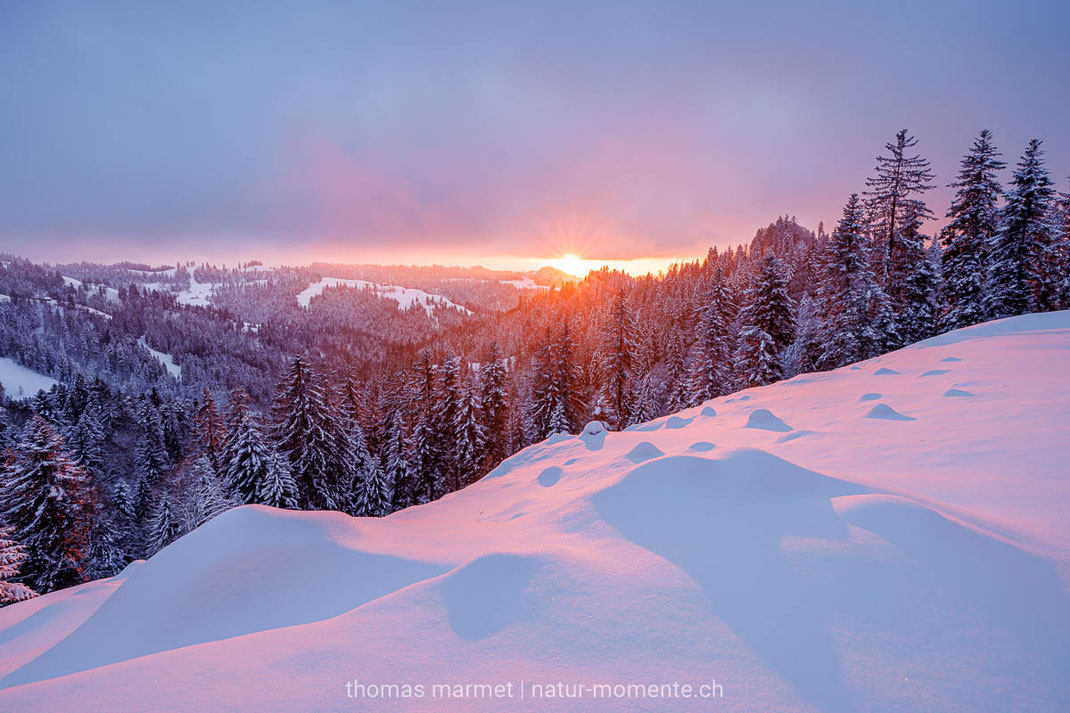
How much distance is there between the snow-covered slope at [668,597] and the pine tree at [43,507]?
2253 cm

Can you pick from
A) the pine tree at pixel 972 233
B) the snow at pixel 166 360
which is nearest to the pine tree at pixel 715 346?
the pine tree at pixel 972 233

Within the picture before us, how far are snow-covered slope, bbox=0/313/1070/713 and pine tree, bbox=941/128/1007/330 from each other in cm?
2243

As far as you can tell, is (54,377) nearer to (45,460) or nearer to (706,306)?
(45,460)

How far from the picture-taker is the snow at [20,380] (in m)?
97.3

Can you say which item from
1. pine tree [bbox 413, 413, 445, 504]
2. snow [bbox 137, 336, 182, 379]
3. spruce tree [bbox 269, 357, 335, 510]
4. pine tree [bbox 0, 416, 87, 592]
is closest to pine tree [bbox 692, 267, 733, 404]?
pine tree [bbox 413, 413, 445, 504]

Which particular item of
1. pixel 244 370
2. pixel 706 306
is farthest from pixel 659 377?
pixel 244 370

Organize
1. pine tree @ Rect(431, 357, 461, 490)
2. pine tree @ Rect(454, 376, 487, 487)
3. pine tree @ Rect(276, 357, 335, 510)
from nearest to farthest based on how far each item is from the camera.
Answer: pine tree @ Rect(276, 357, 335, 510)
pine tree @ Rect(454, 376, 487, 487)
pine tree @ Rect(431, 357, 461, 490)

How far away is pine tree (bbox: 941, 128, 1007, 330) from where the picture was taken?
22.2 metres

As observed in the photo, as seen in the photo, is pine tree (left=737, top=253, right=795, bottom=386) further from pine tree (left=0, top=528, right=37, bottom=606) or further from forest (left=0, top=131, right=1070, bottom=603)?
pine tree (left=0, top=528, right=37, bottom=606)

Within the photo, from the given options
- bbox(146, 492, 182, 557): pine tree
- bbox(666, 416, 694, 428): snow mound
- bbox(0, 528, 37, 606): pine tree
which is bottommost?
bbox(146, 492, 182, 557): pine tree

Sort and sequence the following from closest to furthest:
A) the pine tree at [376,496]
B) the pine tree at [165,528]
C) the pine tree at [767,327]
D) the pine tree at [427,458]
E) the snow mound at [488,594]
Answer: the snow mound at [488,594] < the pine tree at [767,327] < the pine tree at [427,458] < the pine tree at [376,496] < the pine tree at [165,528]

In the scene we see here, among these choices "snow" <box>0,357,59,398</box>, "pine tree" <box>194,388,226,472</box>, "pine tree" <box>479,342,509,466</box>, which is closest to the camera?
"pine tree" <box>479,342,509,466</box>

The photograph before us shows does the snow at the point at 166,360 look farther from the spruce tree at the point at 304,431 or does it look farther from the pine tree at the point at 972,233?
the pine tree at the point at 972,233

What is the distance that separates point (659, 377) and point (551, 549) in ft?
176
